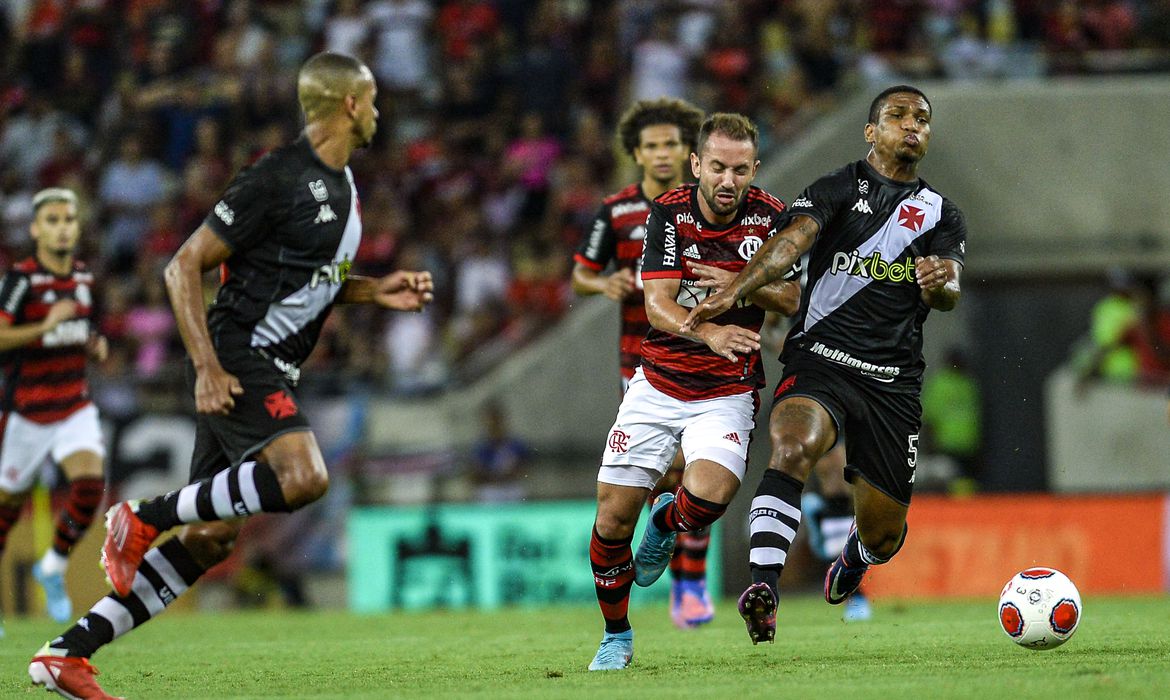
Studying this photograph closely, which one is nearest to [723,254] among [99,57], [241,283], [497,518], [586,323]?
[241,283]

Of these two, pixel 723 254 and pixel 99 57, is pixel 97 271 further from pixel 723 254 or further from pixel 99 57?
pixel 723 254

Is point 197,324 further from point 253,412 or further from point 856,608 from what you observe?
point 856,608

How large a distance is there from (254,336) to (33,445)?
5.64 metres

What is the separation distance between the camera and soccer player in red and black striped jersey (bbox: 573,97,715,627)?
9516mm

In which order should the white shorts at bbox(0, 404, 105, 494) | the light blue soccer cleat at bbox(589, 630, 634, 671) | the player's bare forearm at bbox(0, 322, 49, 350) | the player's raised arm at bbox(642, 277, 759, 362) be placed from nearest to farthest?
1. the player's raised arm at bbox(642, 277, 759, 362)
2. the light blue soccer cleat at bbox(589, 630, 634, 671)
3. the player's bare forearm at bbox(0, 322, 49, 350)
4. the white shorts at bbox(0, 404, 105, 494)

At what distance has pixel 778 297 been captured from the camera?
7.27m

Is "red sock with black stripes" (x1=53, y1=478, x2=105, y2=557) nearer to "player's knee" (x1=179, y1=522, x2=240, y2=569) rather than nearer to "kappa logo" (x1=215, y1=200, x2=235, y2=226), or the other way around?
"player's knee" (x1=179, y1=522, x2=240, y2=569)

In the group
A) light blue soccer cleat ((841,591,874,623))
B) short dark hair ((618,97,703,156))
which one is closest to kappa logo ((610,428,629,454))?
short dark hair ((618,97,703,156))

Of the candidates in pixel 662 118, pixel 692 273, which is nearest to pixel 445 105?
pixel 662 118

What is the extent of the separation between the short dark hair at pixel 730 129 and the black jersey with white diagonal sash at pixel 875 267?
0.45m

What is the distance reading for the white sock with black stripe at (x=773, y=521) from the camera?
23.2 feet

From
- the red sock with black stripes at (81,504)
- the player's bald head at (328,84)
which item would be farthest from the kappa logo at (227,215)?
the red sock with black stripes at (81,504)

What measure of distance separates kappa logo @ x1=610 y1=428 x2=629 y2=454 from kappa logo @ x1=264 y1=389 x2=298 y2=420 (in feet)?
4.79

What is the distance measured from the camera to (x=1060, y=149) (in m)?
17.5
